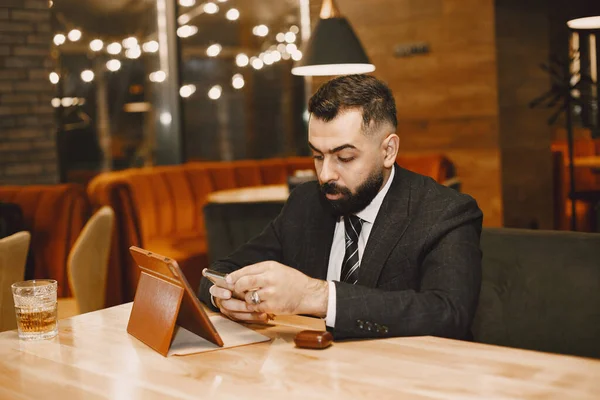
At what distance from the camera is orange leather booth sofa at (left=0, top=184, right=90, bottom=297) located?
419 centimetres

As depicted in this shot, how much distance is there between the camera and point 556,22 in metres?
7.65

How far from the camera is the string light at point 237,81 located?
7305 millimetres

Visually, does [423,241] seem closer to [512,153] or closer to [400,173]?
[400,173]

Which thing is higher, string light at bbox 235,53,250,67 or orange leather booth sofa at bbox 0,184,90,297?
string light at bbox 235,53,250,67

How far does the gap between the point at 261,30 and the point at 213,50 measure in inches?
27.8

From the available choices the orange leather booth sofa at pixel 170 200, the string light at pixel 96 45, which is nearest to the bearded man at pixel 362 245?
the orange leather booth sofa at pixel 170 200

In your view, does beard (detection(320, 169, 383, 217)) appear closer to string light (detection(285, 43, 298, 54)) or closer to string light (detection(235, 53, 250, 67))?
string light (detection(235, 53, 250, 67))

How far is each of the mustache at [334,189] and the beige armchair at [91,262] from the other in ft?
4.86

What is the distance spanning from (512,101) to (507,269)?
4.74m

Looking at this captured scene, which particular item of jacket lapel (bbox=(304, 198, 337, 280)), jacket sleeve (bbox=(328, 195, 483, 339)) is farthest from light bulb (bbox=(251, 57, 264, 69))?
jacket sleeve (bbox=(328, 195, 483, 339))

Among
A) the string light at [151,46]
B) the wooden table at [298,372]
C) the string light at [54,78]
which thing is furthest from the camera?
the string light at [151,46]

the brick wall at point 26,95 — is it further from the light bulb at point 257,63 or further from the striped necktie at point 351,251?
the striped necktie at point 351,251

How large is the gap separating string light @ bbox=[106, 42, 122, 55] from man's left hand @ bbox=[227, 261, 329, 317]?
16.5ft

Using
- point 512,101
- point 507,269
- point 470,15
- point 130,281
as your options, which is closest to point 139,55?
point 130,281
